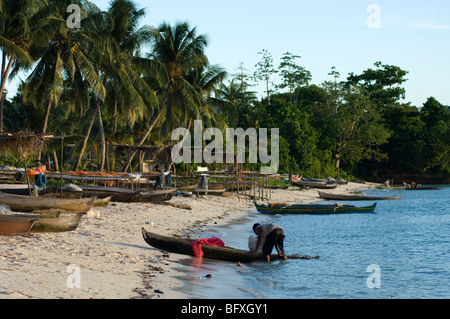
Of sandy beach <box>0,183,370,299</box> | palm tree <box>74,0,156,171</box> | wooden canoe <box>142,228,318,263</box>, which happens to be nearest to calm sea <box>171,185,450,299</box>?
wooden canoe <box>142,228,318,263</box>

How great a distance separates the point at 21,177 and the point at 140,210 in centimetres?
825

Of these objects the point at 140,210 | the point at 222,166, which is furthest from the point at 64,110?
the point at 140,210

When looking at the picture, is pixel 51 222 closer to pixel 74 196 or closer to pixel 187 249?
pixel 187 249

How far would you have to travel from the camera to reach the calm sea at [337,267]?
10.6m

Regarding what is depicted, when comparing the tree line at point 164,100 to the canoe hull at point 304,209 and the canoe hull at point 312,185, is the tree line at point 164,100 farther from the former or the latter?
the canoe hull at point 304,209

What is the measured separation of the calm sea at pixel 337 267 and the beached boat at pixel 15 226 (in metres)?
3.72

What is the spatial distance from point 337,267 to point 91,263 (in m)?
7.17

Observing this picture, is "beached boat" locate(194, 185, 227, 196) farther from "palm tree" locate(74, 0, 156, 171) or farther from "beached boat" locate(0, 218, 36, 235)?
"beached boat" locate(0, 218, 36, 235)

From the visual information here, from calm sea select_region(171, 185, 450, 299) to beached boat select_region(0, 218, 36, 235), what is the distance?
147 inches

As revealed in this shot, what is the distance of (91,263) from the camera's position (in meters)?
10.1

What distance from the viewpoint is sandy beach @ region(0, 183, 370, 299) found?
793 cm

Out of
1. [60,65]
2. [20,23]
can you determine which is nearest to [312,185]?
[60,65]

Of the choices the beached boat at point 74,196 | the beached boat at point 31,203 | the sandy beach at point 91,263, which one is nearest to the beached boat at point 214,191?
the beached boat at point 74,196
